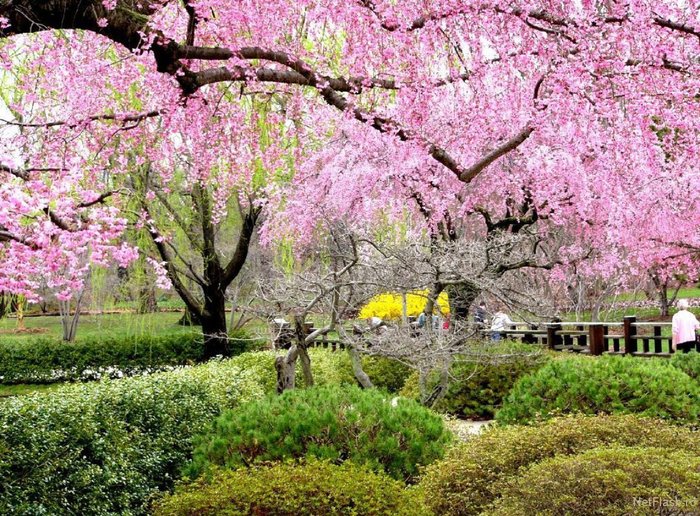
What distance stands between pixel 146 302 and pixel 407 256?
9627mm

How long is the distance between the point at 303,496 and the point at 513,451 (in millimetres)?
1282

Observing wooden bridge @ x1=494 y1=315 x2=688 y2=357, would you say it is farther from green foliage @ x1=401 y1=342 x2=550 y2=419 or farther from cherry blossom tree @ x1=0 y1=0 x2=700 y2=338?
cherry blossom tree @ x1=0 y1=0 x2=700 y2=338

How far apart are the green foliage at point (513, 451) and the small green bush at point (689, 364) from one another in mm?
3889

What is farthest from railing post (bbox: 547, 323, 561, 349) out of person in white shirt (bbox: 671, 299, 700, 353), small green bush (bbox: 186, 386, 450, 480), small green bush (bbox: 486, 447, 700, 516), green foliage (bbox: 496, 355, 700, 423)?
small green bush (bbox: 486, 447, 700, 516)

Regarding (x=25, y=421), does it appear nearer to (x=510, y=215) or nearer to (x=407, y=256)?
(x=407, y=256)

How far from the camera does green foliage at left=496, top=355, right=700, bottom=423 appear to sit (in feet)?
22.4

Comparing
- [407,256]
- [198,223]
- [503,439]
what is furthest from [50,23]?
[198,223]

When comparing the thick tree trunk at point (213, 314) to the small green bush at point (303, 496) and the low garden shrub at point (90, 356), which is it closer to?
the low garden shrub at point (90, 356)

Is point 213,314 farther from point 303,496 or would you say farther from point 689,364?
point 303,496

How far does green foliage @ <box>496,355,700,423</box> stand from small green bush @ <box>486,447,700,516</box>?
303 centimetres

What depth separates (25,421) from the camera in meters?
5.23

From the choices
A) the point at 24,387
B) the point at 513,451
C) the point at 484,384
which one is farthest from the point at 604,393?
the point at 24,387

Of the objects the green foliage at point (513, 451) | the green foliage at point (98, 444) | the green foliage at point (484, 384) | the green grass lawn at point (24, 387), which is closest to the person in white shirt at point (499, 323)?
the green foliage at point (484, 384)

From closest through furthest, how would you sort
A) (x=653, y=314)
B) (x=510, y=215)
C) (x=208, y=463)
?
1. (x=208, y=463)
2. (x=510, y=215)
3. (x=653, y=314)
